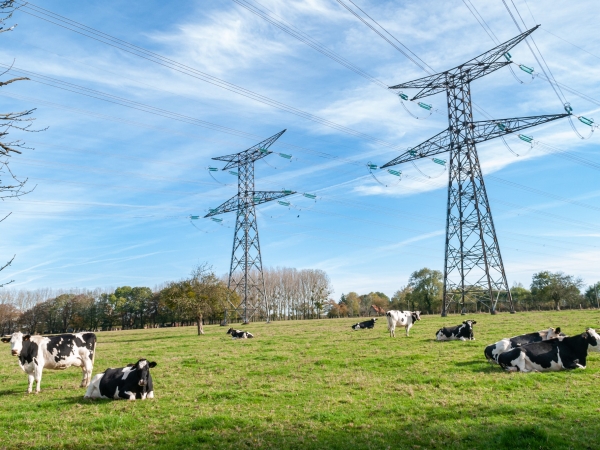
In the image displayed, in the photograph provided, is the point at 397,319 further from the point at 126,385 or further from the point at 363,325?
the point at 126,385

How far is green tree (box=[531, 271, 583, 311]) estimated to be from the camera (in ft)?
285

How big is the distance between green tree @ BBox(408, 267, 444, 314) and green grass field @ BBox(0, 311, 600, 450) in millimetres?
83287

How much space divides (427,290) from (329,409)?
9036 centimetres

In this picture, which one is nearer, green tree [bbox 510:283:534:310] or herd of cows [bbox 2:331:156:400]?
herd of cows [bbox 2:331:156:400]

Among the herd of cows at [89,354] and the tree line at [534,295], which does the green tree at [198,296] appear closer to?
the herd of cows at [89,354]

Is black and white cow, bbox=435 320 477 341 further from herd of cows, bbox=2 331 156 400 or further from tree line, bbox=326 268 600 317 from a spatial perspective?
tree line, bbox=326 268 600 317

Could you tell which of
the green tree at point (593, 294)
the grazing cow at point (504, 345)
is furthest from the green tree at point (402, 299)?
the grazing cow at point (504, 345)

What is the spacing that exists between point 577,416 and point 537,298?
324 feet

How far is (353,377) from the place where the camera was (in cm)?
1212

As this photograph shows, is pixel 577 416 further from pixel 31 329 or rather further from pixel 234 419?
pixel 31 329

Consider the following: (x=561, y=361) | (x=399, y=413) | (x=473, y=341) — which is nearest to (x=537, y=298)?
(x=473, y=341)

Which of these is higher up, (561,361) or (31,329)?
(561,361)

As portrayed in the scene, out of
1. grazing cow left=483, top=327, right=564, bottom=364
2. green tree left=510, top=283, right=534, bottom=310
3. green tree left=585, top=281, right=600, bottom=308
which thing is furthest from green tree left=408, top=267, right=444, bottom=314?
grazing cow left=483, top=327, right=564, bottom=364

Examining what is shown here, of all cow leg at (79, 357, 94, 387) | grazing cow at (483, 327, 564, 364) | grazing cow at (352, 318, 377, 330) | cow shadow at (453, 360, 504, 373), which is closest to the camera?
cow shadow at (453, 360, 504, 373)
